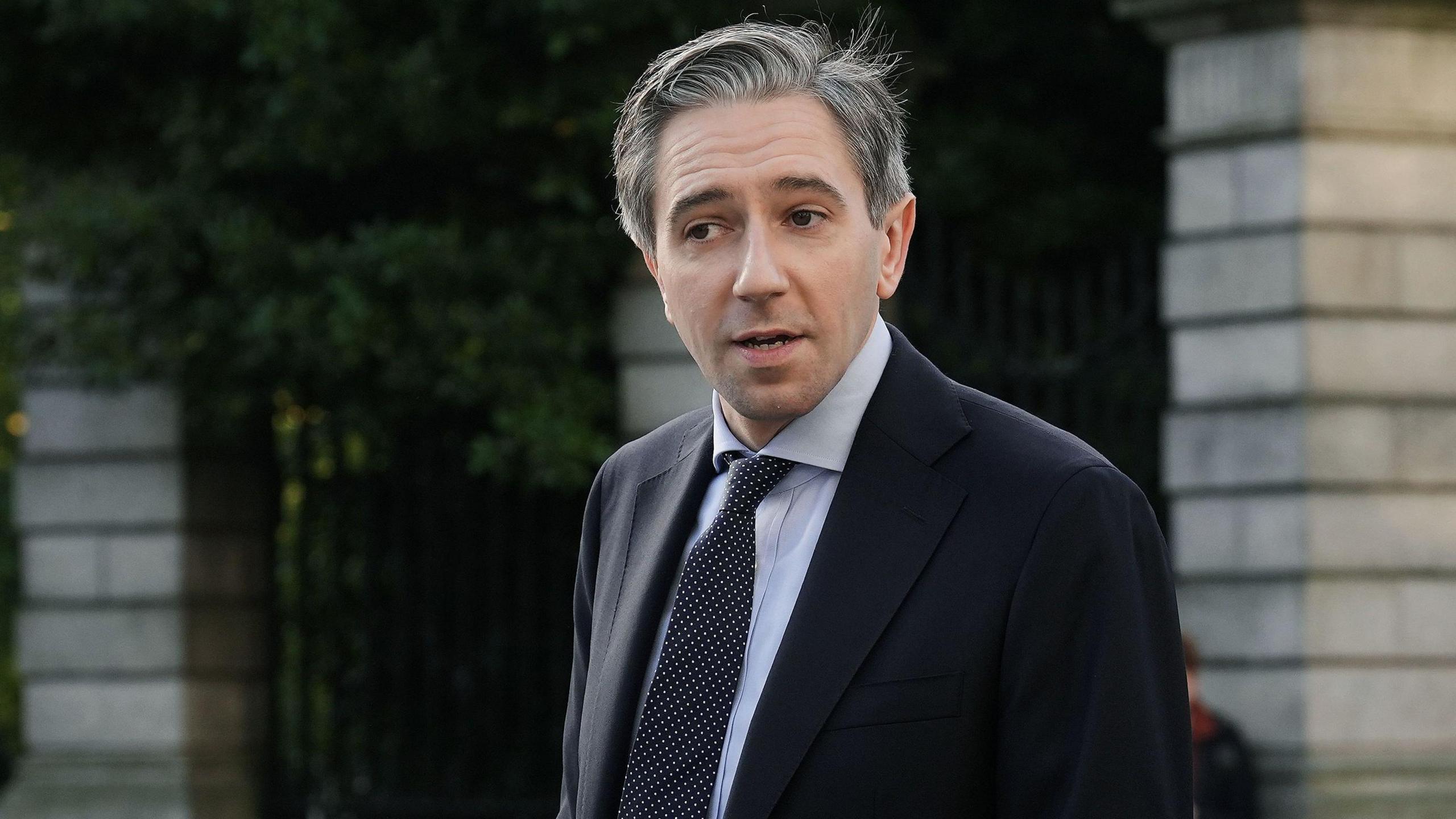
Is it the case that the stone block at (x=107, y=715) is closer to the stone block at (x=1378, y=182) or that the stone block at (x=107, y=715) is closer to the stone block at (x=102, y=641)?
the stone block at (x=102, y=641)

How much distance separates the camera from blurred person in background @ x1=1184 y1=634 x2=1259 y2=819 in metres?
6.34

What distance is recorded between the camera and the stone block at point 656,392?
7.91 meters

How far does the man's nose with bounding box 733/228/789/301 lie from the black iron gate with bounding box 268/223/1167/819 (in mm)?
5630

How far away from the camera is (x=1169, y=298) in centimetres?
713

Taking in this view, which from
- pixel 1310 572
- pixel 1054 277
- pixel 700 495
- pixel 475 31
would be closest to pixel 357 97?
pixel 475 31

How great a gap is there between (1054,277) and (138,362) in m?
3.92

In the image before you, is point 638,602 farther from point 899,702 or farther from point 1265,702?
point 1265,702

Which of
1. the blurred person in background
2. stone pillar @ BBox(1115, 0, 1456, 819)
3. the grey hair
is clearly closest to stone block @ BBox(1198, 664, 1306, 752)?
stone pillar @ BBox(1115, 0, 1456, 819)

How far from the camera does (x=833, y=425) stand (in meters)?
2.30

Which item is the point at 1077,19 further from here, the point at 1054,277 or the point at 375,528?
the point at 375,528

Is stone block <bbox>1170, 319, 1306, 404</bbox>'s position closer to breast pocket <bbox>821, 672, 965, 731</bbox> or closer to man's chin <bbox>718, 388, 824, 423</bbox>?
man's chin <bbox>718, 388, 824, 423</bbox>

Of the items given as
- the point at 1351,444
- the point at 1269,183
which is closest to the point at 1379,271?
the point at 1269,183

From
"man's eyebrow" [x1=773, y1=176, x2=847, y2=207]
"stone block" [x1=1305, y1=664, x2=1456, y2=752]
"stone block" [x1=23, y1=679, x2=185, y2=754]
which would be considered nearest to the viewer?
"man's eyebrow" [x1=773, y1=176, x2=847, y2=207]

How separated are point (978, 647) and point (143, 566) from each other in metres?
7.42
